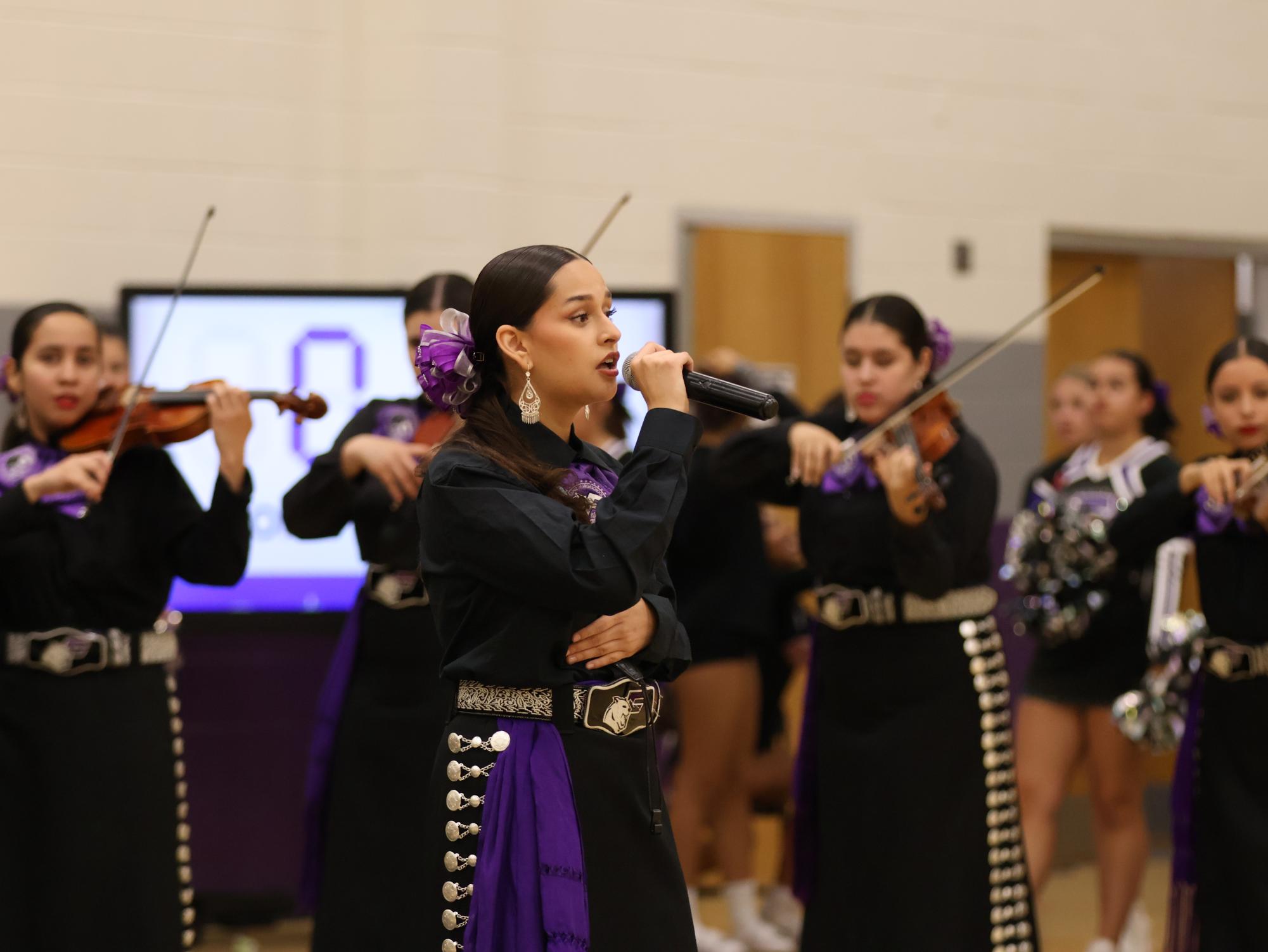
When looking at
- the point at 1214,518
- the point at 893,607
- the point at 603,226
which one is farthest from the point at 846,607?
the point at 603,226

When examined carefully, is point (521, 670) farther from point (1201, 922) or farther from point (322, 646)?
point (322, 646)

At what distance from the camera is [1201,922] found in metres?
3.38

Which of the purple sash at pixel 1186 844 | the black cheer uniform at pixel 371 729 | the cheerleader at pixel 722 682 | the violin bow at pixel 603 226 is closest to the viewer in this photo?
the violin bow at pixel 603 226

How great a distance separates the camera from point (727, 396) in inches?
80.7

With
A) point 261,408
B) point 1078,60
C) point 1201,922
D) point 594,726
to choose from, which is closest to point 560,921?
point 594,726

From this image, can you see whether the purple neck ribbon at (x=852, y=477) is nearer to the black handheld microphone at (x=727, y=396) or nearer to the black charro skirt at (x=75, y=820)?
the black handheld microphone at (x=727, y=396)

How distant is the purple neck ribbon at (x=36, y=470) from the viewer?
3082 millimetres

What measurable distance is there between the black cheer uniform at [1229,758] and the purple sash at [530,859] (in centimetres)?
188

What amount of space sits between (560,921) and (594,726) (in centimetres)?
24

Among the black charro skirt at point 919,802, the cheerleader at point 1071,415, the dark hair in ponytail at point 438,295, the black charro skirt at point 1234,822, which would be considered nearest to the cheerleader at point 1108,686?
the cheerleader at point 1071,415

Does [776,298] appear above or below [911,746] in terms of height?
above

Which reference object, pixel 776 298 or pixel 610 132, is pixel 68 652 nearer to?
pixel 610 132

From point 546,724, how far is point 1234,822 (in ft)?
6.27

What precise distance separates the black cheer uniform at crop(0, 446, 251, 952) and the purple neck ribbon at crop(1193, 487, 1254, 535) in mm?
2173
